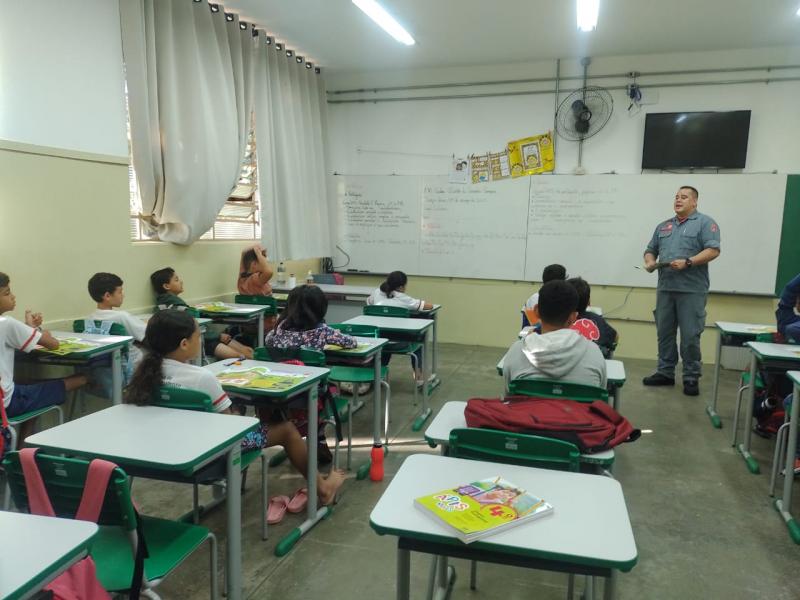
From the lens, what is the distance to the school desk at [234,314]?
14.1 feet

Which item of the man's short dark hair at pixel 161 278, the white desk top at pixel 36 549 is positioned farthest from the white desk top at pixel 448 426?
the man's short dark hair at pixel 161 278

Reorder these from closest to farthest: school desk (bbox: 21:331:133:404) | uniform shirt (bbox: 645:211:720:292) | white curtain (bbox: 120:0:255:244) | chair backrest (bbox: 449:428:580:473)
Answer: chair backrest (bbox: 449:428:580:473)
school desk (bbox: 21:331:133:404)
white curtain (bbox: 120:0:255:244)
uniform shirt (bbox: 645:211:720:292)

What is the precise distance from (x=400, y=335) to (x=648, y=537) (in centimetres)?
196

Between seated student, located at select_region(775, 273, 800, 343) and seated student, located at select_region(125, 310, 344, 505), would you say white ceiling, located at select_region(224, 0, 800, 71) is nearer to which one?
seated student, located at select_region(775, 273, 800, 343)

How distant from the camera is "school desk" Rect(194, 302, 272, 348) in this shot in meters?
4.30

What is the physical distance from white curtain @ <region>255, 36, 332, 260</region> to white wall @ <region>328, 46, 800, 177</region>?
55cm

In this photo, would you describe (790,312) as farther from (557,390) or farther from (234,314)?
(234,314)

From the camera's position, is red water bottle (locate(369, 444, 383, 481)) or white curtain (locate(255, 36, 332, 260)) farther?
white curtain (locate(255, 36, 332, 260))

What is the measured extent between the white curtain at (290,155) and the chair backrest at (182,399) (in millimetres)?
3802

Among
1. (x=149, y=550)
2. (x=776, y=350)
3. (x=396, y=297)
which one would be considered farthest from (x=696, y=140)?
(x=149, y=550)

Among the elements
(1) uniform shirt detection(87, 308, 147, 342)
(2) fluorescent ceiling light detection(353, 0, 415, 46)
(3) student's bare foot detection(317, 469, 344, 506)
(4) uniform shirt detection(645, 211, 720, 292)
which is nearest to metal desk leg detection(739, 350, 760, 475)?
(4) uniform shirt detection(645, 211, 720, 292)

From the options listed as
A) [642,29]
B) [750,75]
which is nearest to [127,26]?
[642,29]

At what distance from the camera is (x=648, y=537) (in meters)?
2.55

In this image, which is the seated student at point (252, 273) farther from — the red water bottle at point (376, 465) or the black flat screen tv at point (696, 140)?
the black flat screen tv at point (696, 140)
